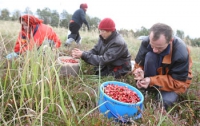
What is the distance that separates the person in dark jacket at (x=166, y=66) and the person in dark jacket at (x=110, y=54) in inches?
18.9

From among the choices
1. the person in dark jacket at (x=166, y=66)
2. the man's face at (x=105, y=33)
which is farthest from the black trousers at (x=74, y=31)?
the person in dark jacket at (x=166, y=66)

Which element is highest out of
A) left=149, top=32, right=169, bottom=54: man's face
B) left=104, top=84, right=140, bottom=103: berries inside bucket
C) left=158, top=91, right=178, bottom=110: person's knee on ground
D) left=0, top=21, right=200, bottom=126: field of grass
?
left=149, top=32, right=169, bottom=54: man's face

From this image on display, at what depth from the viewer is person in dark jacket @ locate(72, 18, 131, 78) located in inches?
123

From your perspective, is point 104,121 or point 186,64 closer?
point 104,121

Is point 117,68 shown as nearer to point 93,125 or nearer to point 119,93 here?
point 119,93

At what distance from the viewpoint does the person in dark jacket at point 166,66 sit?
2438 mm

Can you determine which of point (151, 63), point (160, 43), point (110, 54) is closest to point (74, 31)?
point (110, 54)

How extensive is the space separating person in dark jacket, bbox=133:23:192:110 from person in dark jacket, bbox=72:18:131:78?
1.57 ft

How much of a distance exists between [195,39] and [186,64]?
62.9 ft

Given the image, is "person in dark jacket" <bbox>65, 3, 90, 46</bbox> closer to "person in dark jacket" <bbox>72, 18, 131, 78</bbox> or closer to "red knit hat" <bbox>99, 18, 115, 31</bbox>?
"person in dark jacket" <bbox>72, 18, 131, 78</bbox>

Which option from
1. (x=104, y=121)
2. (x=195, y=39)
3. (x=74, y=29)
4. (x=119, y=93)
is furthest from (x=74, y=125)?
(x=195, y=39)

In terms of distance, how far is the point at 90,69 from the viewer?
344 centimetres

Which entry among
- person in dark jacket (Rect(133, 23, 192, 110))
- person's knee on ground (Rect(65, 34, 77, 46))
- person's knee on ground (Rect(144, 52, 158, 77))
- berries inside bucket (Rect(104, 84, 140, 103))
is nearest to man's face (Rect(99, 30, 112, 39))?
person in dark jacket (Rect(133, 23, 192, 110))

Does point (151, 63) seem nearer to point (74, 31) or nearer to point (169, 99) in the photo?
point (169, 99)
